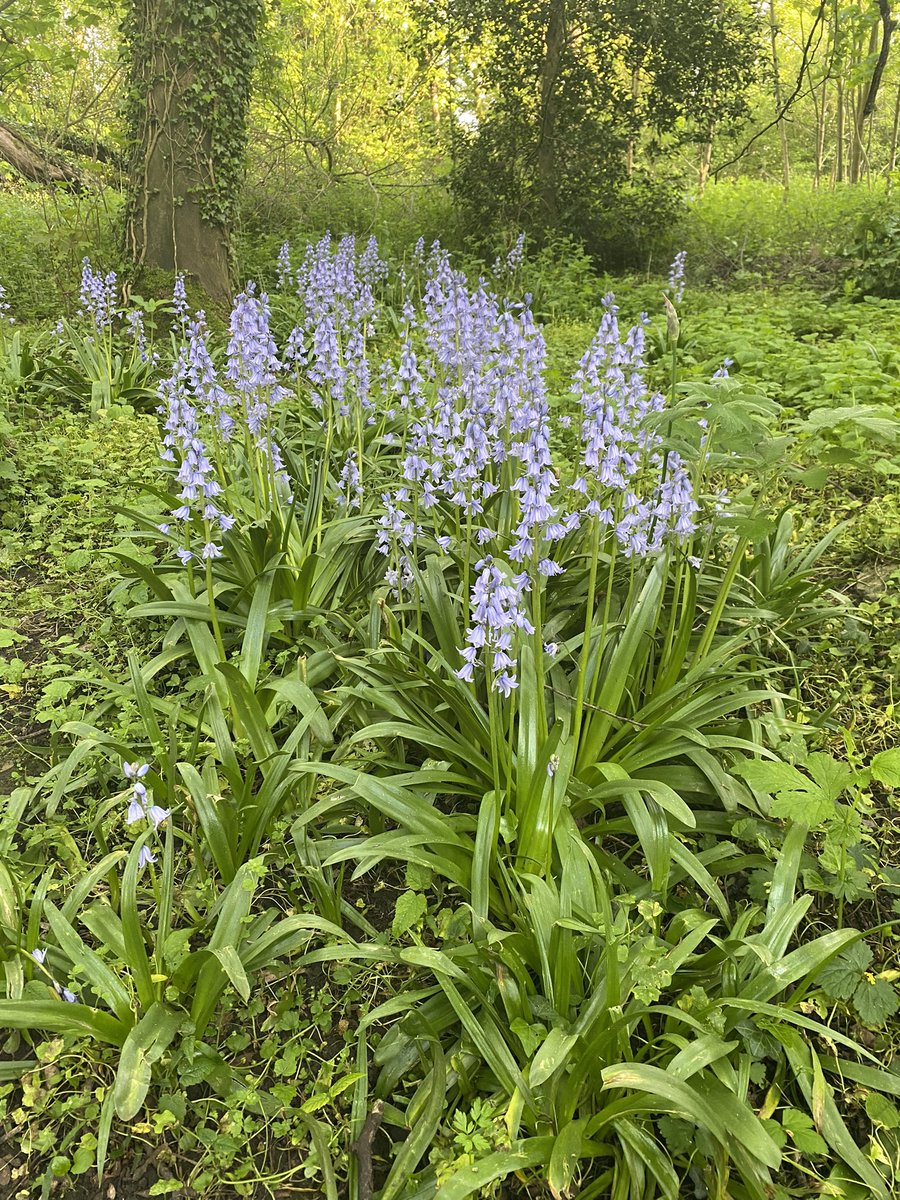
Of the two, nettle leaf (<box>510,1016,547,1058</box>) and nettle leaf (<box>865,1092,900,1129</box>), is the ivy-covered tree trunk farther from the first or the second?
nettle leaf (<box>865,1092,900,1129</box>)

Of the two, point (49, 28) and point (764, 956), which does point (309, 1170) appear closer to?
point (764, 956)

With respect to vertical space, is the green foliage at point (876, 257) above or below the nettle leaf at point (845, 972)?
above

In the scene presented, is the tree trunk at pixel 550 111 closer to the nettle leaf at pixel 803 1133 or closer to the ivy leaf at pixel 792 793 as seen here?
the ivy leaf at pixel 792 793

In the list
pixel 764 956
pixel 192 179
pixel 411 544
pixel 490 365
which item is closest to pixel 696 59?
pixel 192 179

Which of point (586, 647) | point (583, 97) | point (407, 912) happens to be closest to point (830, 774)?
point (586, 647)

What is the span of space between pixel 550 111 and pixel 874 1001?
11.0 metres

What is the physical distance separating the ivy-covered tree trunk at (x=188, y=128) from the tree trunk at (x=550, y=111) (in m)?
4.62

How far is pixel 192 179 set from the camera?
670 centimetres

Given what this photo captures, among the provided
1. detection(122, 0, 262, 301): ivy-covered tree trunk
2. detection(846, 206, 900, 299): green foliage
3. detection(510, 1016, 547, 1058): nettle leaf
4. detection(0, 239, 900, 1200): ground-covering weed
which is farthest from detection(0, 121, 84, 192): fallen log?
detection(510, 1016, 547, 1058): nettle leaf

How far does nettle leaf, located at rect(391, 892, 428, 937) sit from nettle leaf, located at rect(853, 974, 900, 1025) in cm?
117

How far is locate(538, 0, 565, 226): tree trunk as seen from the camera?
9516 millimetres

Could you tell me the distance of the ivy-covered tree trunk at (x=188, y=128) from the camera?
632cm

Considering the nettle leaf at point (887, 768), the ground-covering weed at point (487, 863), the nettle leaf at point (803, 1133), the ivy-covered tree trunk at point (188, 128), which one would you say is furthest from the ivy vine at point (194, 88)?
the nettle leaf at point (803, 1133)

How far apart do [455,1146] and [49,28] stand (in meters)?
8.61
